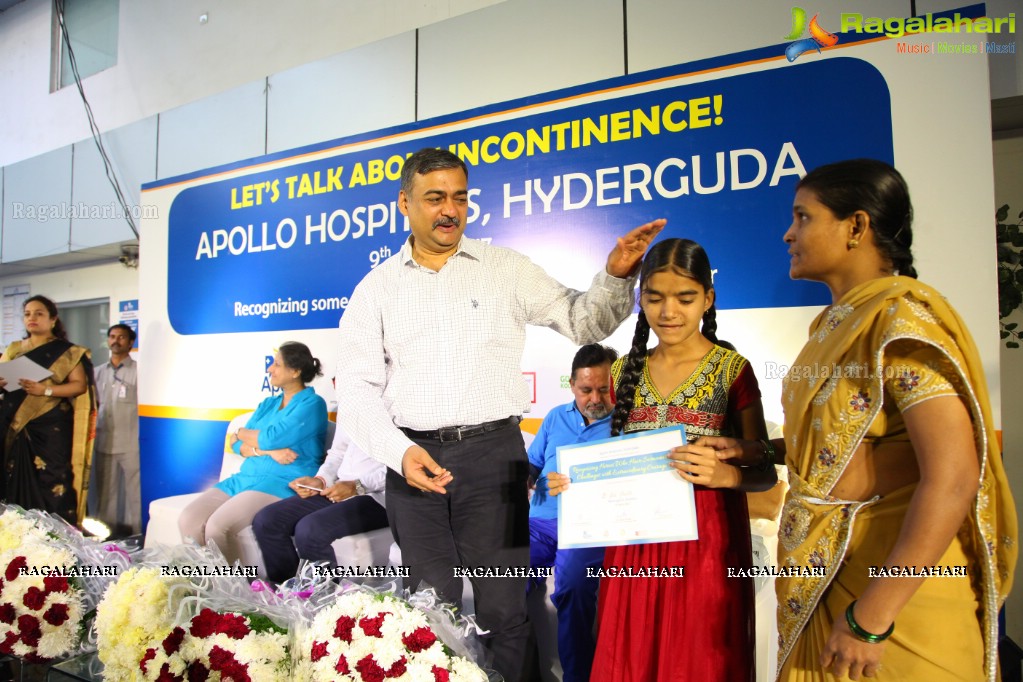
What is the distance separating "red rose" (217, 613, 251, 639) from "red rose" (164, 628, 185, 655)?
5.0 inches

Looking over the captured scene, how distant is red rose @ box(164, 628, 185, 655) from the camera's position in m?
1.31

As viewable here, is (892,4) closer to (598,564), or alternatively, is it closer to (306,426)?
(598,564)

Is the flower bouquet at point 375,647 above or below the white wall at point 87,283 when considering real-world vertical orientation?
below

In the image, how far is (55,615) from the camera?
166 centimetres

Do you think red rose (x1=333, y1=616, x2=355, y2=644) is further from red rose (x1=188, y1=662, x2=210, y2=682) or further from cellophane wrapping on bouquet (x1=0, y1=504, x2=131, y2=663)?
cellophane wrapping on bouquet (x1=0, y1=504, x2=131, y2=663)

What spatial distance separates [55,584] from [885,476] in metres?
1.96

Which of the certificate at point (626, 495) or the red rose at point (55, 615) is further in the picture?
the red rose at point (55, 615)

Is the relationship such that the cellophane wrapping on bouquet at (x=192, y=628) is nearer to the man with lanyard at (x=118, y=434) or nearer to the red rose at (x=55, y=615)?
the red rose at (x=55, y=615)

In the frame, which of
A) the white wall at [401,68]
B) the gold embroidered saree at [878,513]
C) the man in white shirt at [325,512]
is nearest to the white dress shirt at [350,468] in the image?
the man in white shirt at [325,512]

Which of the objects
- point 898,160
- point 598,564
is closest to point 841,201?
point 898,160

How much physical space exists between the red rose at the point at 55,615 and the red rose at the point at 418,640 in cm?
105

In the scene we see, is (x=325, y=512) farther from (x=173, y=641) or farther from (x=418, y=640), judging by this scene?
(x=418, y=640)

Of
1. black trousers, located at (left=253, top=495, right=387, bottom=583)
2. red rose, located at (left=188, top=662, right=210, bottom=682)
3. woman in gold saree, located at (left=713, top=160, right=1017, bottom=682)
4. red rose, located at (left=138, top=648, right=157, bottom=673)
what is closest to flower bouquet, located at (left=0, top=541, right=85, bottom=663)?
red rose, located at (left=138, top=648, right=157, bottom=673)

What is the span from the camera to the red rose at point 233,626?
1.24 meters
